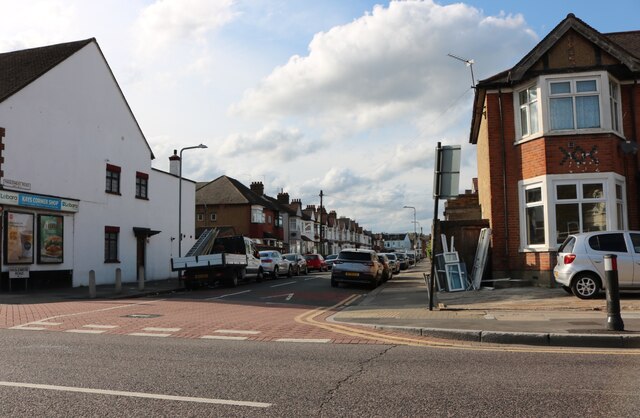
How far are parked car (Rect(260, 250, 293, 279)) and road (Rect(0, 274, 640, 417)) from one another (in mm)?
18791

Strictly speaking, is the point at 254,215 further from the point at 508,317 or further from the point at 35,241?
the point at 508,317

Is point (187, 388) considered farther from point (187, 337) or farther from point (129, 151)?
point (129, 151)

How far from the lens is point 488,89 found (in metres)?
17.9

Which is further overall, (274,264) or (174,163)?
(174,163)

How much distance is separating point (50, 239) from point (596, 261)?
65.6 ft

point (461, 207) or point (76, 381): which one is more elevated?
point (461, 207)

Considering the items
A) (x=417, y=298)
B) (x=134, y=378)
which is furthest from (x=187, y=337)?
(x=417, y=298)

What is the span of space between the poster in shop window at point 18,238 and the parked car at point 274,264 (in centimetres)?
1153

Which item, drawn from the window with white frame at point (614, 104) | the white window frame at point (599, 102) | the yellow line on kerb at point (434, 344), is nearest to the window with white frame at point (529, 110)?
the white window frame at point (599, 102)

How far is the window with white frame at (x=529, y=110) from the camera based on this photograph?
17031 millimetres

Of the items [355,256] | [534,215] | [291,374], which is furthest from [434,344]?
[355,256]

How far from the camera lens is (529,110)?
56.6 ft

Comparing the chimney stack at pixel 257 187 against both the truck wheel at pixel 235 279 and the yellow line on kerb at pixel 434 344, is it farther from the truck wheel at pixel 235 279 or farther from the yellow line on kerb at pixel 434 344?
the yellow line on kerb at pixel 434 344

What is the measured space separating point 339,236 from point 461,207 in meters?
82.7
